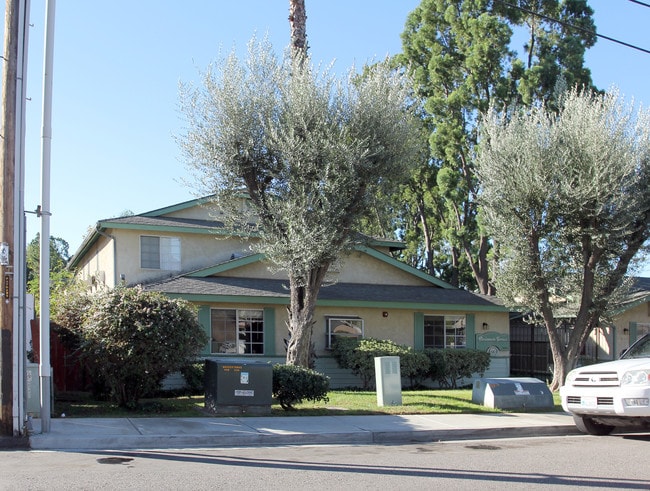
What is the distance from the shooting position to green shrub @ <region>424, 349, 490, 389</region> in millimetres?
19875

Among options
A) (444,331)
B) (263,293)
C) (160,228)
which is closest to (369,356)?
(263,293)

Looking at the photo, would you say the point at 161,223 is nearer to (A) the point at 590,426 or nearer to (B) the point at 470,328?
(B) the point at 470,328

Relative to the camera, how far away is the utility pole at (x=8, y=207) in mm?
9617

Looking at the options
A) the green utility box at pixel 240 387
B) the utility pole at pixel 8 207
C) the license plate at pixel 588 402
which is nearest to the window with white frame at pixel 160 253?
the green utility box at pixel 240 387

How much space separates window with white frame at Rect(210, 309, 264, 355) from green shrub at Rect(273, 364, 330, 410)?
568 cm

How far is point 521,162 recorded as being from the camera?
1645cm

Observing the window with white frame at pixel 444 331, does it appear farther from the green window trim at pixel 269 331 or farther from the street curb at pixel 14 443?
the street curb at pixel 14 443

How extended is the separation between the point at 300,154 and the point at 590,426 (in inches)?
300

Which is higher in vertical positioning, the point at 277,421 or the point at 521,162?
the point at 521,162

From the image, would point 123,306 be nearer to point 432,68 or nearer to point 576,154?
point 576,154

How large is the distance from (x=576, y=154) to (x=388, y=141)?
14.6 feet

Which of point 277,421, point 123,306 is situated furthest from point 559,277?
point 123,306

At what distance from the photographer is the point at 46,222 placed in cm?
1003

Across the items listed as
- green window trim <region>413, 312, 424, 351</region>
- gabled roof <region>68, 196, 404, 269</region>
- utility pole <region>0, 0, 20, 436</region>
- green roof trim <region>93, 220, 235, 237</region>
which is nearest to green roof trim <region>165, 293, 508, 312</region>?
green window trim <region>413, 312, 424, 351</region>
